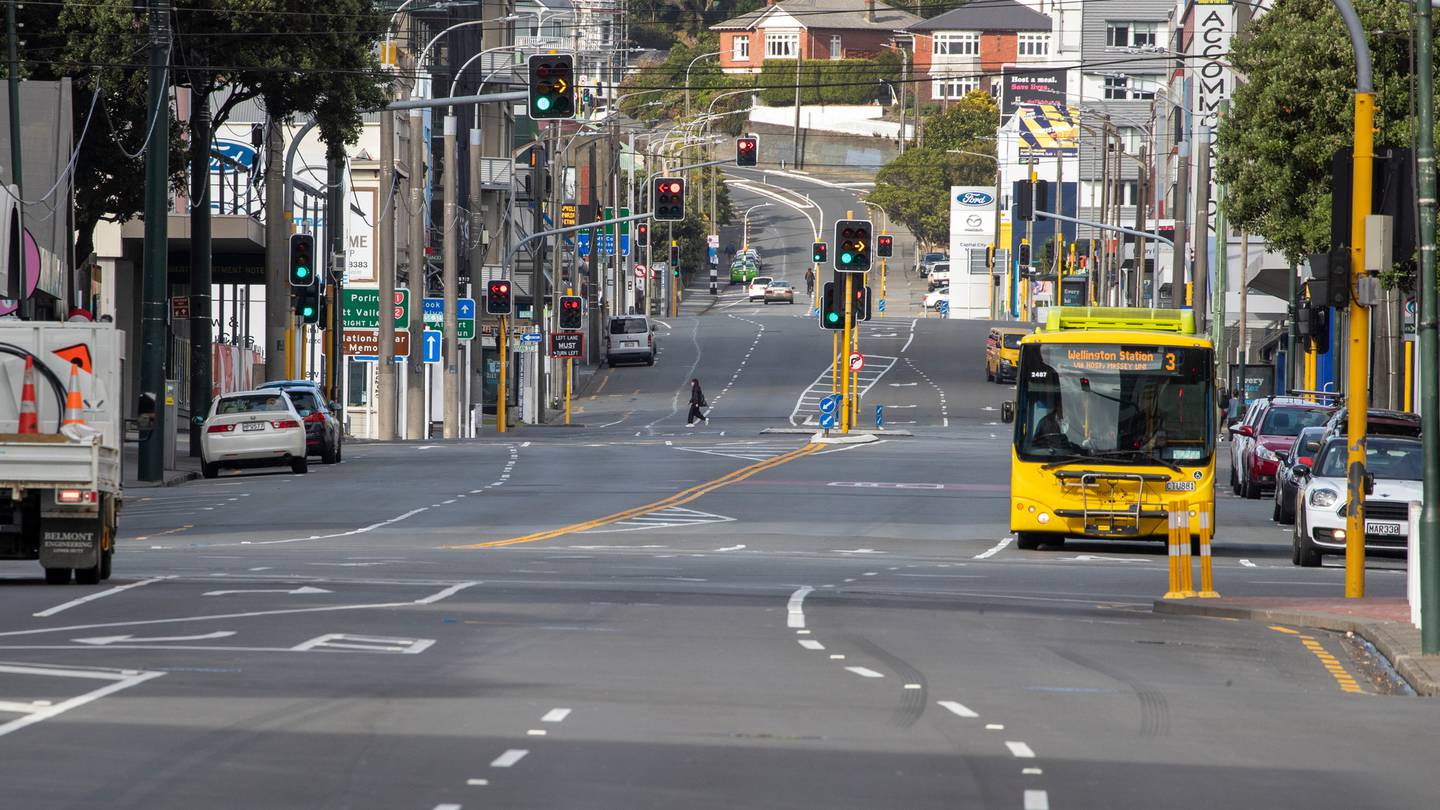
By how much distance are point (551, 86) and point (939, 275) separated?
121 m

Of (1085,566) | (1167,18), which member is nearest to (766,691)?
(1085,566)

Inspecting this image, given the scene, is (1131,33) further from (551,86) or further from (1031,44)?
(551,86)

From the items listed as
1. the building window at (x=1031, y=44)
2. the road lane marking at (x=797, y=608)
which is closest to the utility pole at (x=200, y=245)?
the road lane marking at (x=797, y=608)

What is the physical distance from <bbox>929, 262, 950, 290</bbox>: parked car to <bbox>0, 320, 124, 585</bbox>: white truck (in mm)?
128960

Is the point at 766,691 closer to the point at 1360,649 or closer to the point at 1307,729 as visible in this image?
the point at 1307,729

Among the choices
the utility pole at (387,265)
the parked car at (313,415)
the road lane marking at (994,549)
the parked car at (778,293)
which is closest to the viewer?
the road lane marking at (994,549)

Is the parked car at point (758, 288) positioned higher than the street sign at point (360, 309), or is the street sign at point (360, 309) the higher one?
the parked car at point (758, 288)

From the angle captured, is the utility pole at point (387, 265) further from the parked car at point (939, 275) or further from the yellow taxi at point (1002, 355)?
the parked car at point (939, 275)

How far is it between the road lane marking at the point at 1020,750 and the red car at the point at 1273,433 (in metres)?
28.3

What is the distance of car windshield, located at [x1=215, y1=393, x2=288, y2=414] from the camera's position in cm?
4119

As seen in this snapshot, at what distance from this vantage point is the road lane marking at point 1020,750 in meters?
10.8

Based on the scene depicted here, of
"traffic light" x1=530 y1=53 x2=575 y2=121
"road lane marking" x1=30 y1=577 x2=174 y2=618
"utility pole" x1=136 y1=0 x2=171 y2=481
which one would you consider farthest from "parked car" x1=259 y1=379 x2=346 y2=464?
"road lane marking" x1=30 y1=577 x2=174 y2=618

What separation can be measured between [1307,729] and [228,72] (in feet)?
110

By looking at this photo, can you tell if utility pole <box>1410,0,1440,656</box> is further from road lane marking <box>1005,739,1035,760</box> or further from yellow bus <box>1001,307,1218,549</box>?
yellow bus <box>1001,307,1218,549</box>
